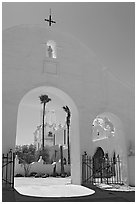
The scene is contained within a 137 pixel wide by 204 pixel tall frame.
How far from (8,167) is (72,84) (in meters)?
4.61

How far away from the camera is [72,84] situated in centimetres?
1102

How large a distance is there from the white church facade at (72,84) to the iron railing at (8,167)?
89cm

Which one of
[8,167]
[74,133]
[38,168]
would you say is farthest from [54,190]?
[38,168]

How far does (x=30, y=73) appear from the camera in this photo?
1044 centimetres

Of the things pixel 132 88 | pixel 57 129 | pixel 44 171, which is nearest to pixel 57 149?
pixel 57 129

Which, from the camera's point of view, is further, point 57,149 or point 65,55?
point 57,149

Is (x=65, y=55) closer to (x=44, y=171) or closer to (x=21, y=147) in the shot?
(x=44, y=171)

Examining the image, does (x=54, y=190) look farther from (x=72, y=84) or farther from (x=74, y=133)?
(x=72, y=84)

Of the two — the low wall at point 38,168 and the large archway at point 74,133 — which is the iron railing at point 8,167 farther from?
the low wall at point 38,168

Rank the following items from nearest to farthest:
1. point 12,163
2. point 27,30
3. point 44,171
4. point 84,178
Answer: point 12,163 → point 84,178 → point 27,30 → point 44,171

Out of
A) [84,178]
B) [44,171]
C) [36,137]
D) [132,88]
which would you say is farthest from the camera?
[36,137]

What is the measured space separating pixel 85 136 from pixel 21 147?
99.7 feet

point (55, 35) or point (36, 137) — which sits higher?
point (55, 35)

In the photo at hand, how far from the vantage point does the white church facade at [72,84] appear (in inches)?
403
